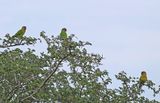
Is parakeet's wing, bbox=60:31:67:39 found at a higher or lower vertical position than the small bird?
lower

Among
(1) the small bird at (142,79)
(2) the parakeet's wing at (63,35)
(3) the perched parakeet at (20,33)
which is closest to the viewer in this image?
(2) the parakeet's wing at (63,35)

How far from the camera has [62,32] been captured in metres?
16.1

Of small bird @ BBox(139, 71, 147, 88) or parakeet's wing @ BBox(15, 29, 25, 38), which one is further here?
small bird @ BBox(139, 71, 147, 88)

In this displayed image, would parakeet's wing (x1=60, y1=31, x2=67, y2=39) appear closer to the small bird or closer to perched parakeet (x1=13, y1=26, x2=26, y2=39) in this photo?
perched parakeet (x1=13, y1=26, x2=26, y2=39)

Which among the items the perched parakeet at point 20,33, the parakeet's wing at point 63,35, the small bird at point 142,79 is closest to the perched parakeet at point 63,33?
the parakeet's wing at point 63,35

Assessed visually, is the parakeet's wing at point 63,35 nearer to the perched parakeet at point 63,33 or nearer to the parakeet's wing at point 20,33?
the perched parakeet at point 63,33

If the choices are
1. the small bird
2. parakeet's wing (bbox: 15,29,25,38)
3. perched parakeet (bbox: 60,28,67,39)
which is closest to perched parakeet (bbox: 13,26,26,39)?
parakeet's wing (bbox: 15,29,25,38)

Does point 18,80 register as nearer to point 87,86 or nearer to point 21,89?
point 21,89

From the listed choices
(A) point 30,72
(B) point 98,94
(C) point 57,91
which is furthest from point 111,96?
(A) point 30,72

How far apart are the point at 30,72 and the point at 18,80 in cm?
47

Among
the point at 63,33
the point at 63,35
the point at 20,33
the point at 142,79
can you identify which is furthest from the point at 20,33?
the point at 142,79

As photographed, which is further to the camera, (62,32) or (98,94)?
(98,94)

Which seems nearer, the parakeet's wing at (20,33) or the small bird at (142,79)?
the parakeet's wing at (20,33)

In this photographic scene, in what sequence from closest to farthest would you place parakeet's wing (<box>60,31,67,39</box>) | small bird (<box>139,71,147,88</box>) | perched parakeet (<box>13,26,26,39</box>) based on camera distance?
1. parakeet's wing (<box>60,31,67,39</box>)
2. perched parakeet (<box>13,26,26,39</box>)
3. small bird (<box>139,71,147,88</box>)
